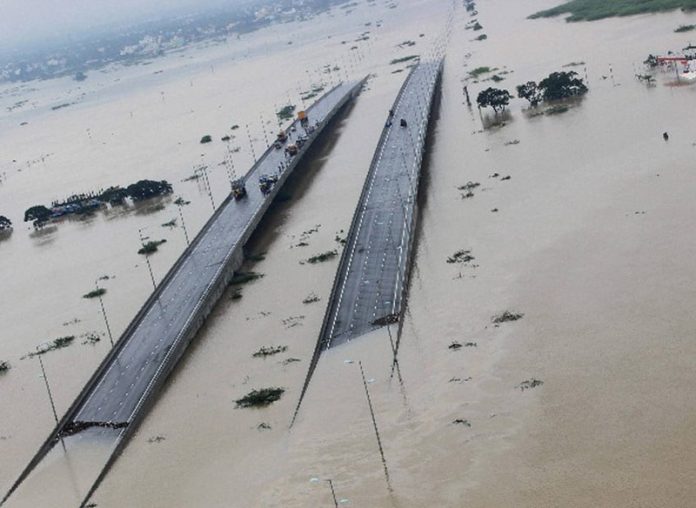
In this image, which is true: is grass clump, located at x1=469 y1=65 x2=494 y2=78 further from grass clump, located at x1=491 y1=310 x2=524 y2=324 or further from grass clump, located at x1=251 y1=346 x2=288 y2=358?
grass clump, located at x1=251 y1=346 x2=288 y2=358

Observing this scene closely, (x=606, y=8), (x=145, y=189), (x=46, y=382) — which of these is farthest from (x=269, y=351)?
(x=606, y=8)

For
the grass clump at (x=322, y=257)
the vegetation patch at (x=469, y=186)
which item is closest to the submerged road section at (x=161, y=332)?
the grass clump at (x=322, y=257)

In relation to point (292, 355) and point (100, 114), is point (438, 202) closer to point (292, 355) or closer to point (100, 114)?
point (292, 355)

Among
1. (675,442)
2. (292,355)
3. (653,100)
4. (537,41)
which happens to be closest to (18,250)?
(292,355)

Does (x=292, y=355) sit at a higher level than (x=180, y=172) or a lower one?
lower

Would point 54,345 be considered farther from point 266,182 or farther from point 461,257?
point 266,182
